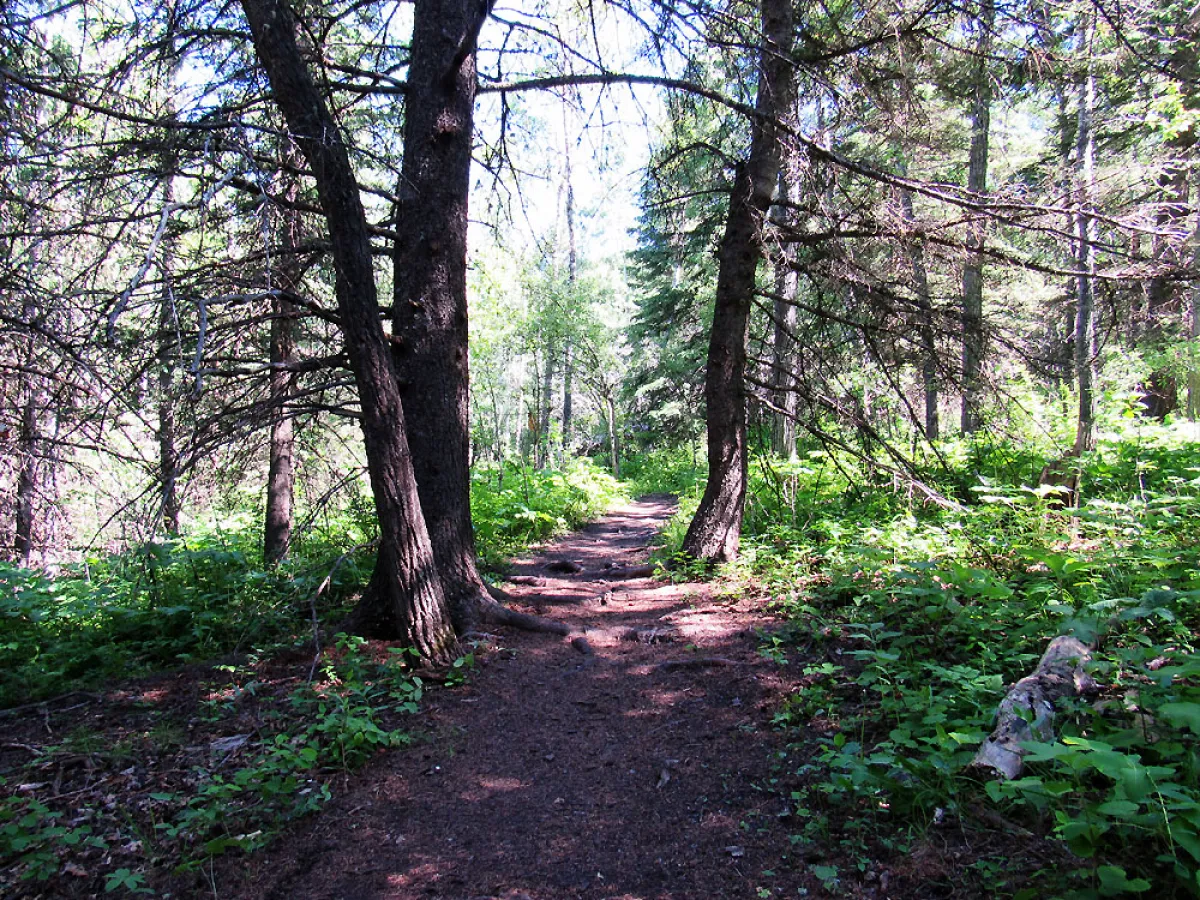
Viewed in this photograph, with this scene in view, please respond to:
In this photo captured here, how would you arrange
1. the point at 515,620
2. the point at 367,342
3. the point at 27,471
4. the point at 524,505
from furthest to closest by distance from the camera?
the point at 524,505 → the point at 515,620 → the point at 27,471 → the point at 367,342

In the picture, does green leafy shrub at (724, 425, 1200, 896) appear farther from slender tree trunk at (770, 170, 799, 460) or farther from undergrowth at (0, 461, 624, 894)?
slender tree trunk at (770, 170, 799, 460)

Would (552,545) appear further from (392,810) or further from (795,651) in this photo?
(392,810)

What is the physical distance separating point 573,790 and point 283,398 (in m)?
3.15

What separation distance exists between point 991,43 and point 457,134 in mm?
5029

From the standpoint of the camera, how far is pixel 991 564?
4.71 metres

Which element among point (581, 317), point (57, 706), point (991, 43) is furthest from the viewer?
point (581, 317)

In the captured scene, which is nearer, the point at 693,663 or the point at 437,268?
the point at 693,663

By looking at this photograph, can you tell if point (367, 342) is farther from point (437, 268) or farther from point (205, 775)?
point (205, 775)

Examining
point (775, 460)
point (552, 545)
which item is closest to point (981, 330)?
point (775, 460)

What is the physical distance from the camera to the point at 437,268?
16.6 feet

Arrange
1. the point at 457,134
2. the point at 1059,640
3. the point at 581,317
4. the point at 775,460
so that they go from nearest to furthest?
the point at 1059,640, the point at 457,134, the point at 775,460, the point at 581,317

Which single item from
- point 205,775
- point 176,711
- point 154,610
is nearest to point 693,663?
point 205,775

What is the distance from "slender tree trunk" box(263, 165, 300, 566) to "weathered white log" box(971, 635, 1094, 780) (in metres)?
4.22

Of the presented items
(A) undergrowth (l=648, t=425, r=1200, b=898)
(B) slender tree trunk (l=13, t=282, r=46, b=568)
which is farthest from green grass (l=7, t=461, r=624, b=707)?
(A) undergrowth (l=648, t=425, r=1200, b=898)
